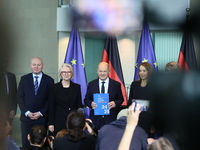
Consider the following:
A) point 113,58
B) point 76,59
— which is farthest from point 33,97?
point 113,58

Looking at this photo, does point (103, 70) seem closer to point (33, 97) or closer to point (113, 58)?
point (33, 97)

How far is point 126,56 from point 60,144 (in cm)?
224

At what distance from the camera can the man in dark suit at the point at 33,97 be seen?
1.69 m

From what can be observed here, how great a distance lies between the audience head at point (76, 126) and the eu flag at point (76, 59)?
1.46 metres

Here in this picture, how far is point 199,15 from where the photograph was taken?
270 mm

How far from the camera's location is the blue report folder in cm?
164

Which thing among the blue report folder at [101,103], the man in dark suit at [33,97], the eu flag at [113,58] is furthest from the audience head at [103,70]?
the eu flag at [113,58]

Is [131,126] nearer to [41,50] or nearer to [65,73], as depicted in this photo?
[65,73]

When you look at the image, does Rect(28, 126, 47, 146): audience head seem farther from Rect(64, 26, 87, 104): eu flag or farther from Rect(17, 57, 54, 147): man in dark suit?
Rect(64, 26, 87, 104): eu flag

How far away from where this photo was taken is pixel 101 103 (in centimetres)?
166

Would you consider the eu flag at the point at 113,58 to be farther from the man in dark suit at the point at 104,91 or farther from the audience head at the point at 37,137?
the audience head at the point at 37,137

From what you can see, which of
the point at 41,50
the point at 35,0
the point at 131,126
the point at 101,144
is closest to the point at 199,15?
the point at 131,126

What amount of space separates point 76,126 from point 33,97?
743mm

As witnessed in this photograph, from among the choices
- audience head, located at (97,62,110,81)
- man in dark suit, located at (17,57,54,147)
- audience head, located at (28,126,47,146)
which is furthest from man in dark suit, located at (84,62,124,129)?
audience head, located at (28,126,47,146)
